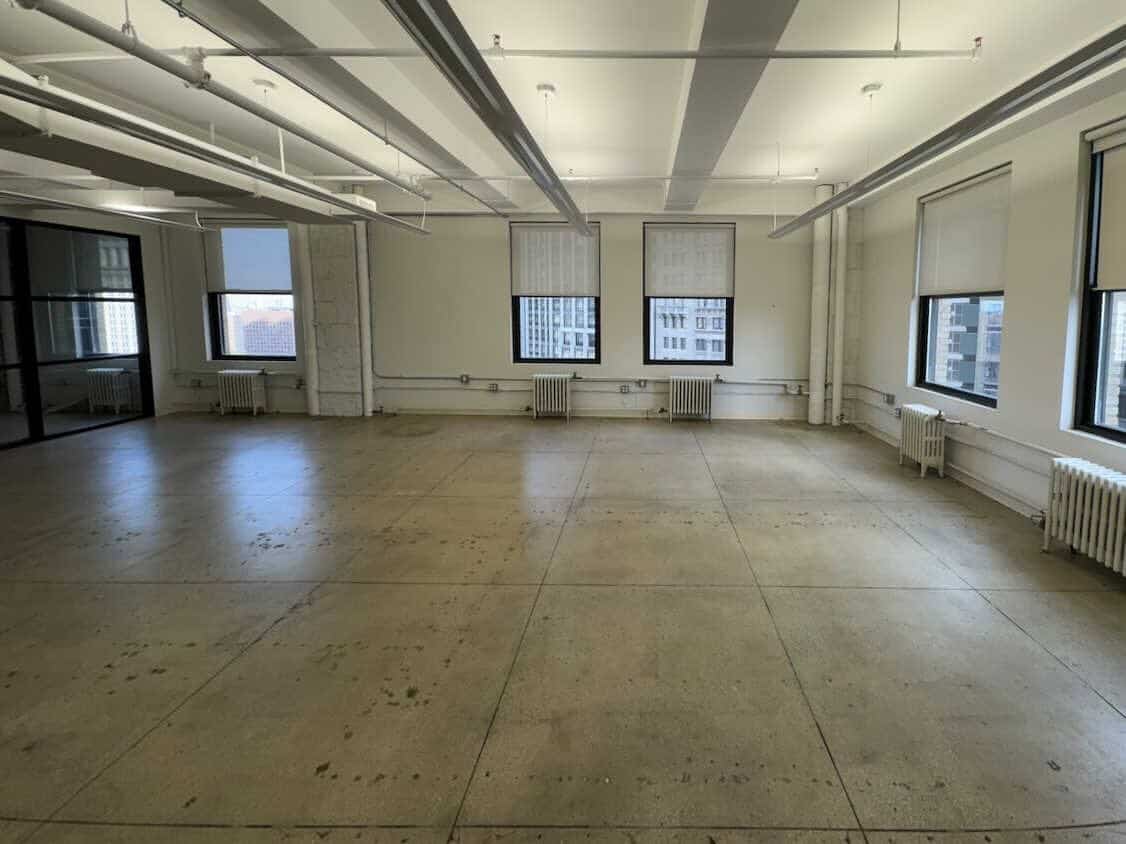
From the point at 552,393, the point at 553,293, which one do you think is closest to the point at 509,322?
the point at 553,293

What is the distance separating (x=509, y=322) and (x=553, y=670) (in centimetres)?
708

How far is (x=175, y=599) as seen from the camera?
11.6 ft

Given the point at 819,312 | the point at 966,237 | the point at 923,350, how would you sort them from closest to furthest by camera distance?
the point at 966,237
the point at 923,350
the point at 819,312

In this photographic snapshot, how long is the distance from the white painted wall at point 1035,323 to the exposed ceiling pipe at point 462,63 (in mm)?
3552

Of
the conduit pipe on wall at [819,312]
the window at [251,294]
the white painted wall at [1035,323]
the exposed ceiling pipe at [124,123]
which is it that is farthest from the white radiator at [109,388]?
the white painted wall at [1035,323]

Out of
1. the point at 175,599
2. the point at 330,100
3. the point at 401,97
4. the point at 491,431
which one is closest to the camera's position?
the point at 175,599

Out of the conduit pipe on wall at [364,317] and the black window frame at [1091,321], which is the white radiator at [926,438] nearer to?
the black window frame at [1091,321]

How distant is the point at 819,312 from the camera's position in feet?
28.2

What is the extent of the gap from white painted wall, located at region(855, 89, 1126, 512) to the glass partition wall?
9824 millimetres

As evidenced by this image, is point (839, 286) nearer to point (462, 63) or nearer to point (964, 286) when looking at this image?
point (964, 286)

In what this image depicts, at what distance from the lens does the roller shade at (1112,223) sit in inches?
157

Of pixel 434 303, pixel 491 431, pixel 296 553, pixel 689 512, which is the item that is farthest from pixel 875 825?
pixel 434 303

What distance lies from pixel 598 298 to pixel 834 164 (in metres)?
3.38

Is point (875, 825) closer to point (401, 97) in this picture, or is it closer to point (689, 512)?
point (689, 512)
